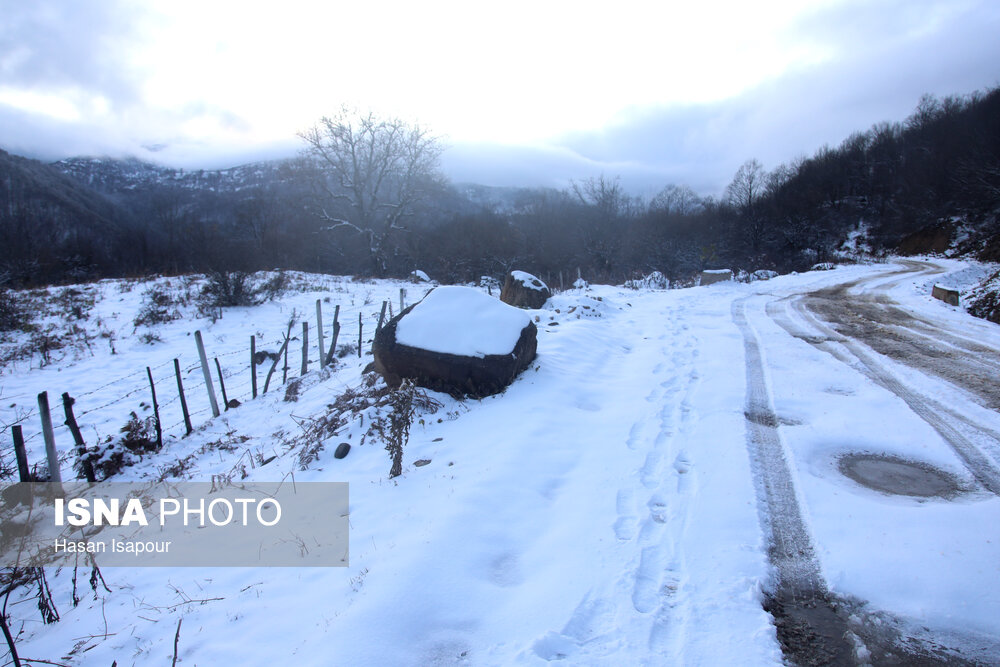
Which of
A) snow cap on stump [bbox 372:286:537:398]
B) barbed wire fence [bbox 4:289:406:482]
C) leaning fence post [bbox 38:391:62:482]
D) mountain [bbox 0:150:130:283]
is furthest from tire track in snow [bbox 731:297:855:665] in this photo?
mountain [bbox 0:150:130:283]

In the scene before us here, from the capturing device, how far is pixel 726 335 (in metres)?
9.23

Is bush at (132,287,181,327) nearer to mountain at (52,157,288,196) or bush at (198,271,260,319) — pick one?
bush at (198,271,260,319)

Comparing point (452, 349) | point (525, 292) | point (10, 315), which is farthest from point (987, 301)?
point (10, 315)

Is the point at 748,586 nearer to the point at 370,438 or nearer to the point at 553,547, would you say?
the point at 553,547

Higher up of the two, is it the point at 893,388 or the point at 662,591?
the point at 893,388

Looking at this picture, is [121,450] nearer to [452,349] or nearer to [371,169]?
[452,349]

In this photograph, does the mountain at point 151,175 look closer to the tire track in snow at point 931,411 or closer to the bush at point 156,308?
the bush at point 156,308

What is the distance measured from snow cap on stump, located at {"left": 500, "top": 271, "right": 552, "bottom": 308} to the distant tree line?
48.3ft

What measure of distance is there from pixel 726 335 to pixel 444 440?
22.1ft

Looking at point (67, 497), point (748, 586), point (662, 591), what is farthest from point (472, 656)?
point (67, 497)

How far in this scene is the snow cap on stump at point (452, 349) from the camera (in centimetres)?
634

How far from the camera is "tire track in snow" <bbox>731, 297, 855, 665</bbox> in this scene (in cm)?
247

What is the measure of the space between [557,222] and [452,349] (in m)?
52.4

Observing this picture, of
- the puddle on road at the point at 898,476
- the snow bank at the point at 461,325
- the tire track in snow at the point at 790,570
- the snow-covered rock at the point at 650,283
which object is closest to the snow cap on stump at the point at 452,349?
the snow bank at the point at 461,325
